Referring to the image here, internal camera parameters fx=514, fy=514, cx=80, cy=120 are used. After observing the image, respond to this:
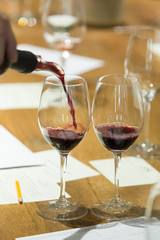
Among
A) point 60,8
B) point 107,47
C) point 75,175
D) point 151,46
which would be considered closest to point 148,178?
point 75,175

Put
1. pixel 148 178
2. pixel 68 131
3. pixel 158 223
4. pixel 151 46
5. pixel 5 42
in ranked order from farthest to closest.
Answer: pixel 151 46, pixel 148 178, pixel 68 131, pixel 5 42, pixel 158 223

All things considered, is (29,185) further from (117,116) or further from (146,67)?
(146,67)

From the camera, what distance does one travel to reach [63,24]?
6.77 ft

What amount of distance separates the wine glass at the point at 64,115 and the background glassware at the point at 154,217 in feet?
1.27

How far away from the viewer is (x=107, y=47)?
2.41 m

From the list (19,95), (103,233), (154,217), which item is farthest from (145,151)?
(154,217)

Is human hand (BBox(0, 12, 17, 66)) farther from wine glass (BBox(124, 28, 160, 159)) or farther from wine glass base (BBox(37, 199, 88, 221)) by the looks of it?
wine glass (BBox(124, 28, 160, 159))

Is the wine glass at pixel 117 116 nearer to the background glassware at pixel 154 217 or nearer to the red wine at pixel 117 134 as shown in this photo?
the red wine at pixel 117 134

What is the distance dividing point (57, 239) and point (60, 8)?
1289 mm

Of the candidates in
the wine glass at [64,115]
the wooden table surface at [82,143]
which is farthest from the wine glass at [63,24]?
the wine glass at [64,115]

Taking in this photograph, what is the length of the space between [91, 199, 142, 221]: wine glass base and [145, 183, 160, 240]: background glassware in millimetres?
360

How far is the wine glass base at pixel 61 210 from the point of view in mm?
1037

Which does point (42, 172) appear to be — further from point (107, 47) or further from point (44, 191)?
point (107, 47)

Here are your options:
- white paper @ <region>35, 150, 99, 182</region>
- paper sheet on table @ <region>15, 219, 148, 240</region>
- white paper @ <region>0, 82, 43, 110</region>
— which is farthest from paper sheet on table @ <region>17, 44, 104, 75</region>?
paper sheet on table @ <region>15, 219, 148, 240</region>
